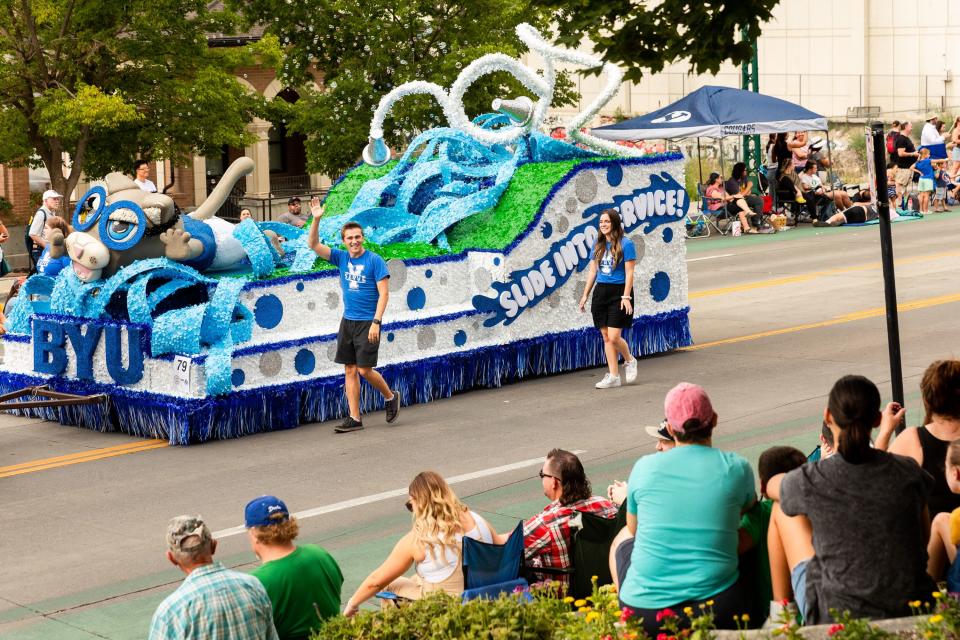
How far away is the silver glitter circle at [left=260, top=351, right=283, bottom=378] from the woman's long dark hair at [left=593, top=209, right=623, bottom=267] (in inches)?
129

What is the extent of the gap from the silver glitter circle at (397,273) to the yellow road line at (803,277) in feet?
24.2

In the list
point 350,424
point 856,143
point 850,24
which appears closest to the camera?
point 350,424

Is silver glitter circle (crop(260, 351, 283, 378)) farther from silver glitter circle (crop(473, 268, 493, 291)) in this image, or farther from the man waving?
silver glitter circle (crop(473, 268, 493, 291))

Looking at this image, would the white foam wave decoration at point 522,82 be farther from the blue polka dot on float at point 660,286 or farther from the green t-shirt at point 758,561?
the green t-shirt at point 758,561

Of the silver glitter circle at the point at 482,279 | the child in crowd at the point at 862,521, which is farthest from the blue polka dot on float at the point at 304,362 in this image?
the child in crowd at the point at 862,521

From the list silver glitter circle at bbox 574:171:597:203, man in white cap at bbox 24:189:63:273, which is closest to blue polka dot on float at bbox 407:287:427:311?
silver glitter circle at bbox 574:171:597:203

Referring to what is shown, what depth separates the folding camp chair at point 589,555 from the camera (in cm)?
689

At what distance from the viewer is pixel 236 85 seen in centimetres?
2602

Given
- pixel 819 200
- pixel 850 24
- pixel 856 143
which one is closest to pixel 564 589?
pixel 819 200

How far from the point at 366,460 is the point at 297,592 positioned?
5.16 meters

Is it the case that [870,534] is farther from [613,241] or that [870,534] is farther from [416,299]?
[416,299]

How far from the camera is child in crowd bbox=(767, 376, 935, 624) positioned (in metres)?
5.57

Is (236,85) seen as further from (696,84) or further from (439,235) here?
(696,84)

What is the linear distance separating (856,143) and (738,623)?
4135 centimetres
